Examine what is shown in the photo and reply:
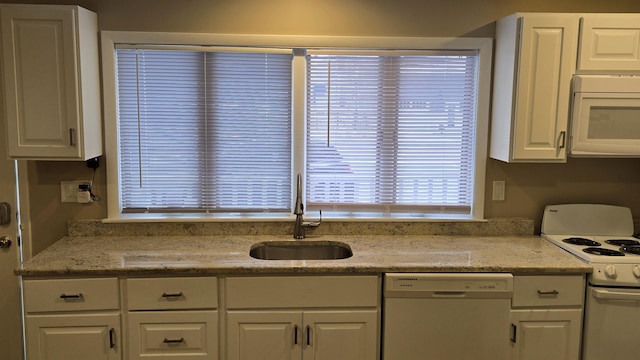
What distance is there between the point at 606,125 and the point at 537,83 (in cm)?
43

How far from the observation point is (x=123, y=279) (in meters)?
2.35

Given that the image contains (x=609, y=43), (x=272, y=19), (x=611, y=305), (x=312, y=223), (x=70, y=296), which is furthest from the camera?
(x=312, y=223)

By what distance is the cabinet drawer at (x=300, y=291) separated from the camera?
2385 millimetres

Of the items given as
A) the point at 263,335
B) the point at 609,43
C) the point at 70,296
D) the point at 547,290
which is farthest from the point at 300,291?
the point at 609,43

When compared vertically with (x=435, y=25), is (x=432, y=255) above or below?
below

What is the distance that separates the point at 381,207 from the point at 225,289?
3.59 ft

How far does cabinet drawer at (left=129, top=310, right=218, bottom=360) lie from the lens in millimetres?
2375

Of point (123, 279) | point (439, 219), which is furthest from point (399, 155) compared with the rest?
point (123, 279)

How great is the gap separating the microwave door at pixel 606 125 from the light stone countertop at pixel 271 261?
0.57 metres

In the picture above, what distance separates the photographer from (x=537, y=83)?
2.61m

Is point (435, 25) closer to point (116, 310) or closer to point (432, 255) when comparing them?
point (432, 255)

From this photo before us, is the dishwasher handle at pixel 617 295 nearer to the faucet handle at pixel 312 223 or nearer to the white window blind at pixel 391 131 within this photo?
the white window blind at pixel 391 131

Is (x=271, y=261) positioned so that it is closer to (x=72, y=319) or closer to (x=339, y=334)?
(x=339, y=334)

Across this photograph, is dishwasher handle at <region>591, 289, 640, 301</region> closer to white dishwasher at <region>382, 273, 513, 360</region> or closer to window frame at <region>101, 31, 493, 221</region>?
white dishwasher at <region>382, 273, 513, 360</region>
